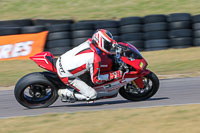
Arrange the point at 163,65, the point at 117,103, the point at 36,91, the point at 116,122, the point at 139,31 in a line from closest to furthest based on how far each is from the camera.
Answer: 1. the point at 116,122
2. the point at 36,91
3. the point at 117,103
4. the point at 163,65
5. the point at 139,31

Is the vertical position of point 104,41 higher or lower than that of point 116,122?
higher

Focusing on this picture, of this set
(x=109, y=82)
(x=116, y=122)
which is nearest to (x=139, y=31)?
(x=109, y=82)

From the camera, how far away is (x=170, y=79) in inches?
361

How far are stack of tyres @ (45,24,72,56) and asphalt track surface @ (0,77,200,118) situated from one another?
458cm

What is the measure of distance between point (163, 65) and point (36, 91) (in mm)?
5131

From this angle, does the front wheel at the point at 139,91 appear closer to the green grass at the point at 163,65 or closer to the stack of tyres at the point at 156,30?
the green grass at the point at 163,65

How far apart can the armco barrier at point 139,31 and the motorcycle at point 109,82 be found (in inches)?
228

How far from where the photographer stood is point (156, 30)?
497 inches

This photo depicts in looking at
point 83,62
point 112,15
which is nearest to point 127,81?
point 83,62

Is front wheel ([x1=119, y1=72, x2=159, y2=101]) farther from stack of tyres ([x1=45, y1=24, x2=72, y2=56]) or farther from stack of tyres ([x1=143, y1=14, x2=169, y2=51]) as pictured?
stack of tyres ([x1=45, y1=24, x2=72, y2=56])

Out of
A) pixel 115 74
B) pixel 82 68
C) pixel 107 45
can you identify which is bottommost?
pixel 115 74

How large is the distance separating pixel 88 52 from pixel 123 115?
1.37m

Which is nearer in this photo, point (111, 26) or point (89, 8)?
point (111, 26)

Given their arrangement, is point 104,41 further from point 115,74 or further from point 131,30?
point 131,30
